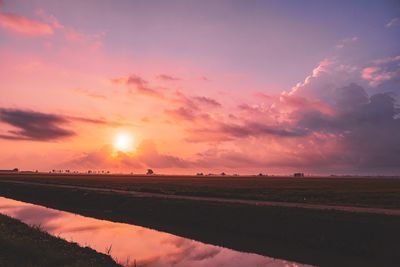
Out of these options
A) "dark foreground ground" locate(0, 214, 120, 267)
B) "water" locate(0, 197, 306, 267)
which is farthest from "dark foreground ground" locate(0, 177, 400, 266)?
"dark foreground ground" locate(0, 214, 120, 267)

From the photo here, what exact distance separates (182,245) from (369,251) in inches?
557

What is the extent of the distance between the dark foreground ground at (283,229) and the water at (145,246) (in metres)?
1.87

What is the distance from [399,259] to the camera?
83.9ft

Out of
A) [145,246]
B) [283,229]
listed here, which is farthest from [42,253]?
[283,229]

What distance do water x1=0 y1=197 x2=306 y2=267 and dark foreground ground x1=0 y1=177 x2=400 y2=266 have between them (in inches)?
73.8

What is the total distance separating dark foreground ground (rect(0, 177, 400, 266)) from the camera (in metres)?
27.3

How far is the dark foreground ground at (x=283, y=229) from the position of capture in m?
27.3

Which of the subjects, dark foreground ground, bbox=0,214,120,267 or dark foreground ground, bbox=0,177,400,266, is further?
dark foreground ground, bbox=0,177,400,266

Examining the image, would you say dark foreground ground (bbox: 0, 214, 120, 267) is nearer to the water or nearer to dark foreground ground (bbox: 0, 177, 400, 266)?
the water

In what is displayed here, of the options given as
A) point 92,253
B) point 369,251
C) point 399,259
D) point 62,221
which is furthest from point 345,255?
point 62,221

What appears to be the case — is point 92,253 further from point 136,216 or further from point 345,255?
point 136,216

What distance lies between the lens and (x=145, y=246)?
31.5 metres

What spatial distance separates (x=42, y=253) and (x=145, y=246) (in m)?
11.5

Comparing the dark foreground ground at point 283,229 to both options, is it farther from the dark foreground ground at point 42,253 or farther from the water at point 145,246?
the dark foreground ground at point 42,253
